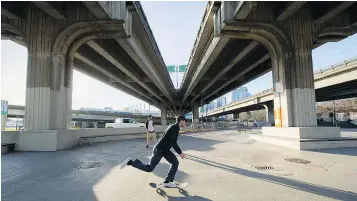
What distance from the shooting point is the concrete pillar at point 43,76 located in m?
12.3

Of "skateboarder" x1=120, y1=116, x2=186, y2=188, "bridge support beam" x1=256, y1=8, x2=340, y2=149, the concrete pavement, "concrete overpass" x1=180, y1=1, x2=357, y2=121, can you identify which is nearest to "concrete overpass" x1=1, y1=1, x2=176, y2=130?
the concrete pavement

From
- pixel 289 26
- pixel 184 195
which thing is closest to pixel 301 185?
pixel 184 195

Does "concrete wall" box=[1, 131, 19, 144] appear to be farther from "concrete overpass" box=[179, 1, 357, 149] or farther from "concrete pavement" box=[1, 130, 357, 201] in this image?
"concrete overpass" box=[179, 1, 357, 149]

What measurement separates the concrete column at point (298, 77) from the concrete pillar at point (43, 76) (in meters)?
12.6

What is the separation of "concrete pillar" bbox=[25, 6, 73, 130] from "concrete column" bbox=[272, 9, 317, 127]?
1255 centimetres

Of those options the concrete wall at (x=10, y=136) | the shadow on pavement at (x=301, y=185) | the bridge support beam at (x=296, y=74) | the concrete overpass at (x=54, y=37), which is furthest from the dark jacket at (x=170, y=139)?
the bridge support beam at (x=296, y=74)

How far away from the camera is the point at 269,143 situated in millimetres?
14906

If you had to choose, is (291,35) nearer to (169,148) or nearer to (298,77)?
(298,77)

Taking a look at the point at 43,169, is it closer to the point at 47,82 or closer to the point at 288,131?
the point at 47,82

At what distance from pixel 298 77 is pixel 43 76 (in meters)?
13.8

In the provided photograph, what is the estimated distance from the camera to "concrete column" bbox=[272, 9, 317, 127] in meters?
13.9

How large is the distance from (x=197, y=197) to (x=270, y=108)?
65206 mm

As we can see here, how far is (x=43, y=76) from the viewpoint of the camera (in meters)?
12.4

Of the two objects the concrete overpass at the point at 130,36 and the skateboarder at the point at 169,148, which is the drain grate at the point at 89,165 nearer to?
the skateboarder at the point at 169,148
